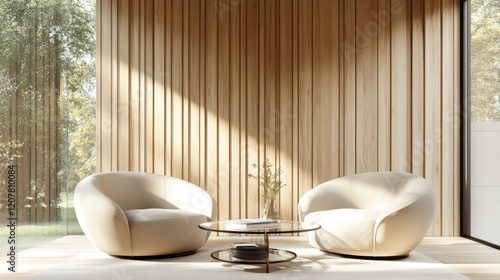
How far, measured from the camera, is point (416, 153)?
18.9ft

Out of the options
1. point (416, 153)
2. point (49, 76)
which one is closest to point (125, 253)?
point (49, 76)

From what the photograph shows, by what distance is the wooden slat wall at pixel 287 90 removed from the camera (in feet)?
18.9

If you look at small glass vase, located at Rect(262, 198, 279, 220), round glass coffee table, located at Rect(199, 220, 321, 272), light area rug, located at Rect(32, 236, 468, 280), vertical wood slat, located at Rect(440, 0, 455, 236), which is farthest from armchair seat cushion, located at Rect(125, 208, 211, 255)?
vertical wood slat, located at Rect(440, 0, 455, 236)

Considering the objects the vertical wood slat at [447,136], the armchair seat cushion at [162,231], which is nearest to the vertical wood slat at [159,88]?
the armchair seat cushion at [162,231]

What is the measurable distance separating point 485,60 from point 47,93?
4.48 meters

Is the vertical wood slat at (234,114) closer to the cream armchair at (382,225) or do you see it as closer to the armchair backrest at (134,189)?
the armchair backrest at (134,189)

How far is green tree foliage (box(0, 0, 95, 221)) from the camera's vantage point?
15.9 ft

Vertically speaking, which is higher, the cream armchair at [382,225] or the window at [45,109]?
the window at [45,109]

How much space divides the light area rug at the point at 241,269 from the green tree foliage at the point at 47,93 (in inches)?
47.7

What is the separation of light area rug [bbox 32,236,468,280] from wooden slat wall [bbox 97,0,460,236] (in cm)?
142

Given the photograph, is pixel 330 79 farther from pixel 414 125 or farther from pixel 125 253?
pixel 125 253

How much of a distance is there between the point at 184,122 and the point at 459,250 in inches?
121

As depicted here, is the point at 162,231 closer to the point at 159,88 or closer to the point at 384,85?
the point at 159,88

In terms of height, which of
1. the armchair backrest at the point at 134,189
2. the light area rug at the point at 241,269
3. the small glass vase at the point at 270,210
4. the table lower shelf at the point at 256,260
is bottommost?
the light area rug at the point at 241,269
